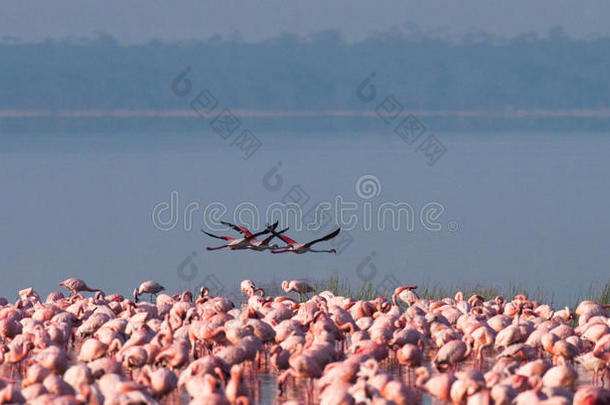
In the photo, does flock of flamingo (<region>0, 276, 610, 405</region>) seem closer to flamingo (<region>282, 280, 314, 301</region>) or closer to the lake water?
flamingo (<region>282, 280, 314, 301</region>)

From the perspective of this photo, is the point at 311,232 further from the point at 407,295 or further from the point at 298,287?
the point at 407,295

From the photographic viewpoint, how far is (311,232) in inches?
1454

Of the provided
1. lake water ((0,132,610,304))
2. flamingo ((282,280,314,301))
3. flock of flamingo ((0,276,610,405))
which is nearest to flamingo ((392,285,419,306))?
flock of flamingo ((0,276,610,405))

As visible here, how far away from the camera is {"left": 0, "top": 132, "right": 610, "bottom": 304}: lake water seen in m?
28.7

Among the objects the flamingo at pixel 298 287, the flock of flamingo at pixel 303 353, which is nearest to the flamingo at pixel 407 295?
the flock of flamingo at pixel 303 353

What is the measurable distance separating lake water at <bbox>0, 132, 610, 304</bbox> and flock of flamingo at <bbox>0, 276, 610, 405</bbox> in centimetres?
918

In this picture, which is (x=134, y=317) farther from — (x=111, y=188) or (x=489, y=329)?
(x=111, y=188)

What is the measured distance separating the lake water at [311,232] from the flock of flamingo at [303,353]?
9183 mm

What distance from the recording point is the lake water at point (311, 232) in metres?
28.7

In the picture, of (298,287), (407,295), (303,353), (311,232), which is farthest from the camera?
(311,232)

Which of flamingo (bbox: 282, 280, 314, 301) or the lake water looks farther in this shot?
the lake water

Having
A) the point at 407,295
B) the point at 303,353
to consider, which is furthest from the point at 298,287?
the point at 303,353

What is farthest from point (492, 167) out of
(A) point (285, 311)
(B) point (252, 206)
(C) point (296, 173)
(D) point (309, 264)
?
(A) point (285, 311)

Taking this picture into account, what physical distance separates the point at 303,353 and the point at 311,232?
26.2m
